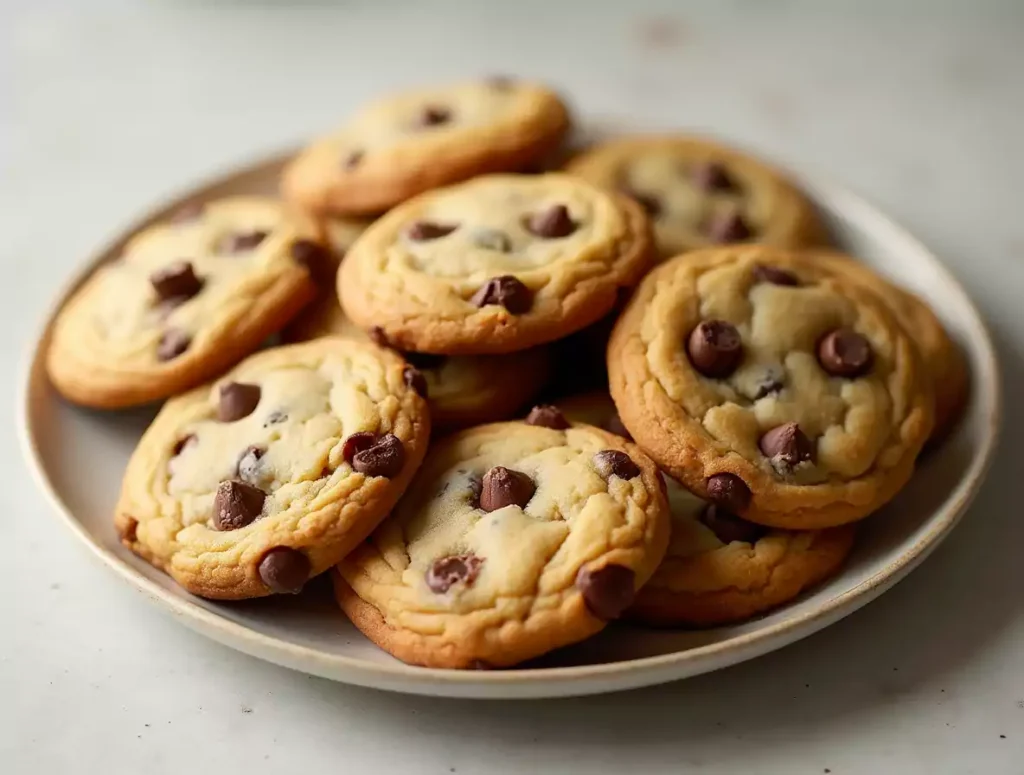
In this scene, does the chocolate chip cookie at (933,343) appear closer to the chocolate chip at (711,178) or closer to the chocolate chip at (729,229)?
the chocolate chip at (729,229)

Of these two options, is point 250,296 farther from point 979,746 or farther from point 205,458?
point 979,746

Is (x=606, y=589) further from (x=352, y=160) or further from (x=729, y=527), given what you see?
(x=352, y=160)

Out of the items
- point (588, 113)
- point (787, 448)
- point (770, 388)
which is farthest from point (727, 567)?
point (588, 113)

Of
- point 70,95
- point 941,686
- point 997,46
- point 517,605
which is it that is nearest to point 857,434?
point 941,686

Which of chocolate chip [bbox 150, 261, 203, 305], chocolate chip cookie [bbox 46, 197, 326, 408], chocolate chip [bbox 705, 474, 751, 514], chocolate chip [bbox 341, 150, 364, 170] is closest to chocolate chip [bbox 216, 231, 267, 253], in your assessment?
chocolate chip cookie [bbox 46, 197, 326, 408]

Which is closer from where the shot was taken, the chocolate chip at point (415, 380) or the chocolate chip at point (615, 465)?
the chocolate chip at point (615, 465)

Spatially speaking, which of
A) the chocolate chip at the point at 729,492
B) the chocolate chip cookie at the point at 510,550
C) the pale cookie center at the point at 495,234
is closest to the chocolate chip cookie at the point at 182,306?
the pale cookie center at the point at 495,234

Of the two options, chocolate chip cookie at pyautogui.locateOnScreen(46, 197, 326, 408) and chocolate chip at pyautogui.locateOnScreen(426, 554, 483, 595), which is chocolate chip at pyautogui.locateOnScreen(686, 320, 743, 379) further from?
chocolate chip cookie at pyautogui.locateOnScreen(46, 197, 326, 408)
